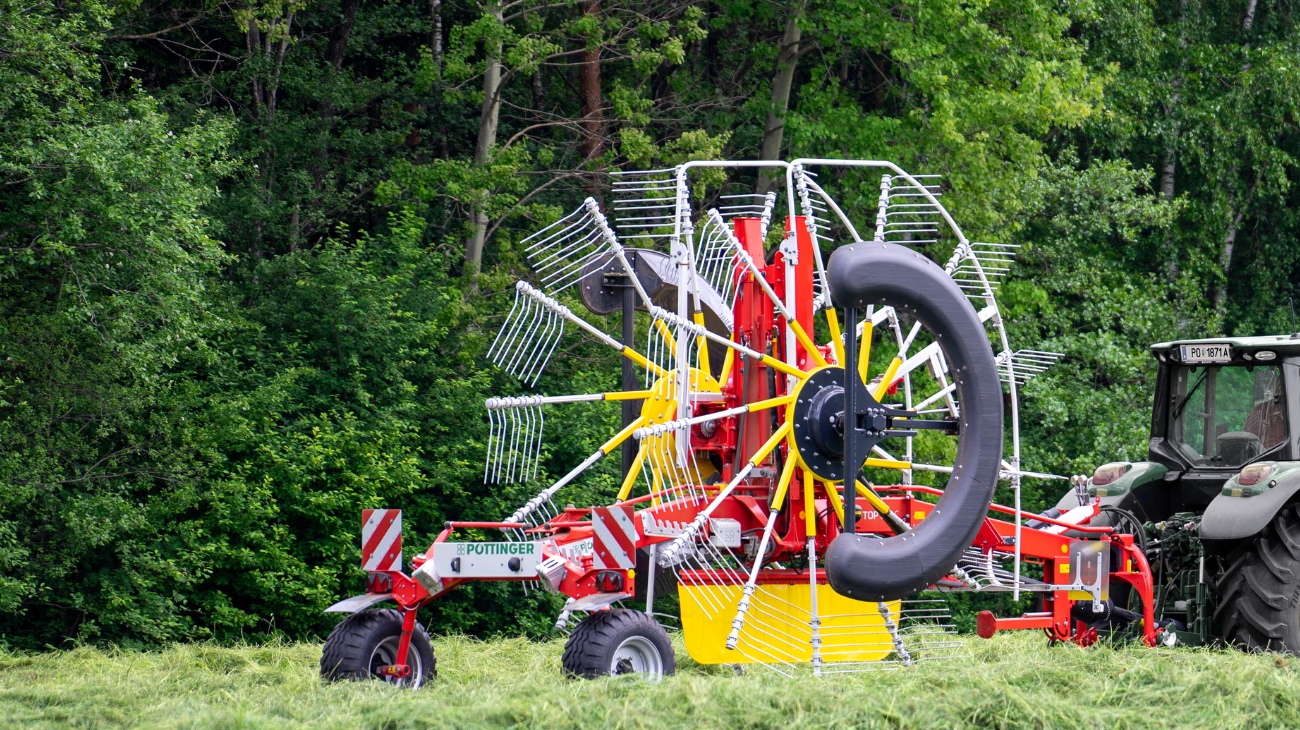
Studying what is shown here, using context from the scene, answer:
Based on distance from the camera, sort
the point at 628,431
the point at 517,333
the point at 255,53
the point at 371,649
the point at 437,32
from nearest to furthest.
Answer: the point at 371,649 → the point at 628,431 → the point at 517,333 → the point at 255,53 → the point at 437,32

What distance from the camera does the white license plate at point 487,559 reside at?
7.75 m

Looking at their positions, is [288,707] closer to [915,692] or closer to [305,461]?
[915,692]

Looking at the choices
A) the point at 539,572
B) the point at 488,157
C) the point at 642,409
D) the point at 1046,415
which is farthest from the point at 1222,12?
the point at 539,572

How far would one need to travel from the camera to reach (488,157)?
15758mm

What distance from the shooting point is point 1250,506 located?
28.7 feet

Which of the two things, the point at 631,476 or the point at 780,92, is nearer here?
the point at 631,476

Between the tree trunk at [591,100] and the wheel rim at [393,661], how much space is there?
30.2ft

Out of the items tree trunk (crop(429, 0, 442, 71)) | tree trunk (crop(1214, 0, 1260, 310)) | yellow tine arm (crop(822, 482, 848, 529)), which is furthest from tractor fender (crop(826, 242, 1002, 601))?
tree trunk (crop(1214, 0, 1260, 310))

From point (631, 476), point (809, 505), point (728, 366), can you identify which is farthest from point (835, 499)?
point (631, 476)

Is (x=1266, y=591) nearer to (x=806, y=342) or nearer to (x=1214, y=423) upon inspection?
(x=1214, y=423)

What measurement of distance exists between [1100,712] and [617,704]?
2.04 m

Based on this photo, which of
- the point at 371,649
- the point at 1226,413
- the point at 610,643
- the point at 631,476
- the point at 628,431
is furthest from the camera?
the point at 1226,413

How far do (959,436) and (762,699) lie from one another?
6.39ft

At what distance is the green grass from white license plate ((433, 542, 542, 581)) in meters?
0.55
